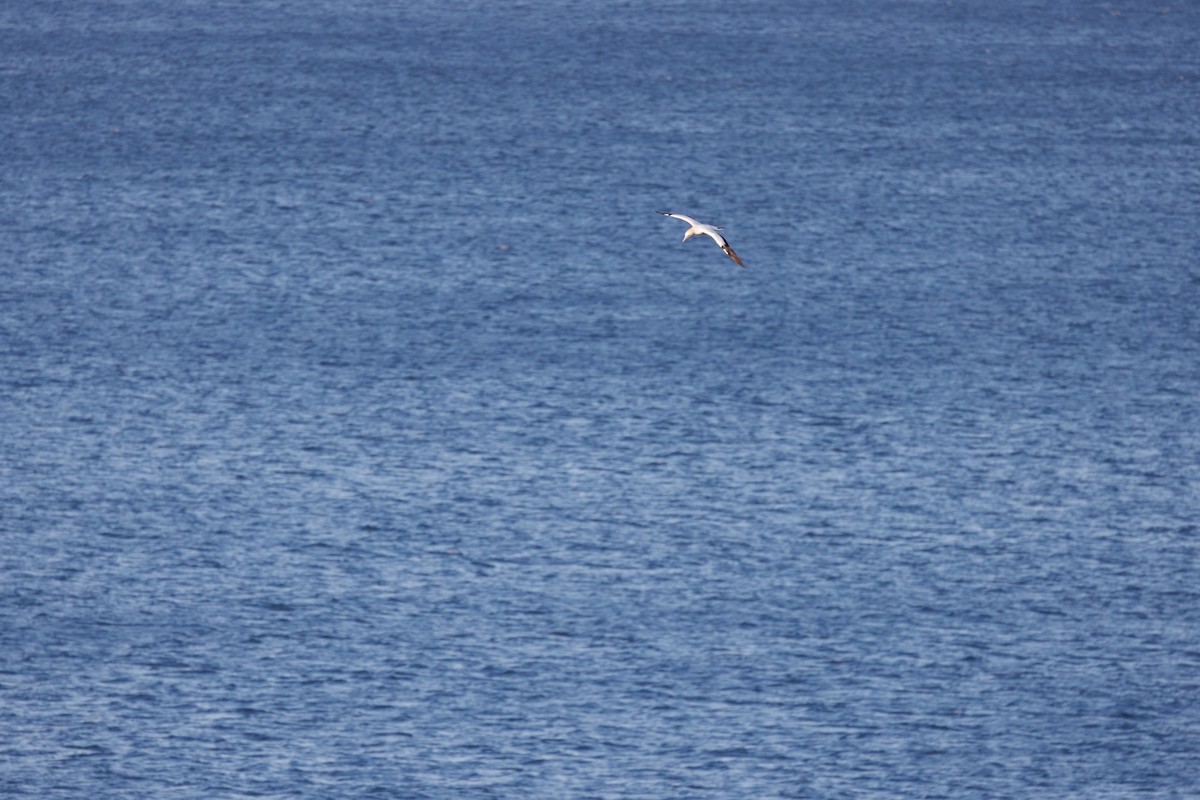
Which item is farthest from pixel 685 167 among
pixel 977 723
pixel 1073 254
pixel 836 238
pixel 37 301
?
pixel 977 723

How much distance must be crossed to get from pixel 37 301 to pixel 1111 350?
1088 inches

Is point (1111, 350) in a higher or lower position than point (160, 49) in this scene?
lower

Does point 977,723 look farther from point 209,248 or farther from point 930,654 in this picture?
point 209,248

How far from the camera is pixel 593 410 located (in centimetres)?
4184

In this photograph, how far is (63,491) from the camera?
3909 cm

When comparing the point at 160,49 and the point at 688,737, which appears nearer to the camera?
the point at 688,737

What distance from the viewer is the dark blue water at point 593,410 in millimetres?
33438

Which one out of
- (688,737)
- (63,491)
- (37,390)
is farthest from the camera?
(37,390)

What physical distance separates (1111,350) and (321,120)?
25.1 m

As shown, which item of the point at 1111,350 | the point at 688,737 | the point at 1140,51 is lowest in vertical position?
the point at 688,737

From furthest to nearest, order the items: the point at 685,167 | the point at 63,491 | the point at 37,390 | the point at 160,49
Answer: the point at 160,49, the point at 685,167, the point at 37,390, the point at 63,491

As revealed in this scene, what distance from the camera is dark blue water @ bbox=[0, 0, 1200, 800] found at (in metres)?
33.4

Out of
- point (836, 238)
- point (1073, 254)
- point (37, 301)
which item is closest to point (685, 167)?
point (836, 238)

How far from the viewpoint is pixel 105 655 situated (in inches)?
1357
